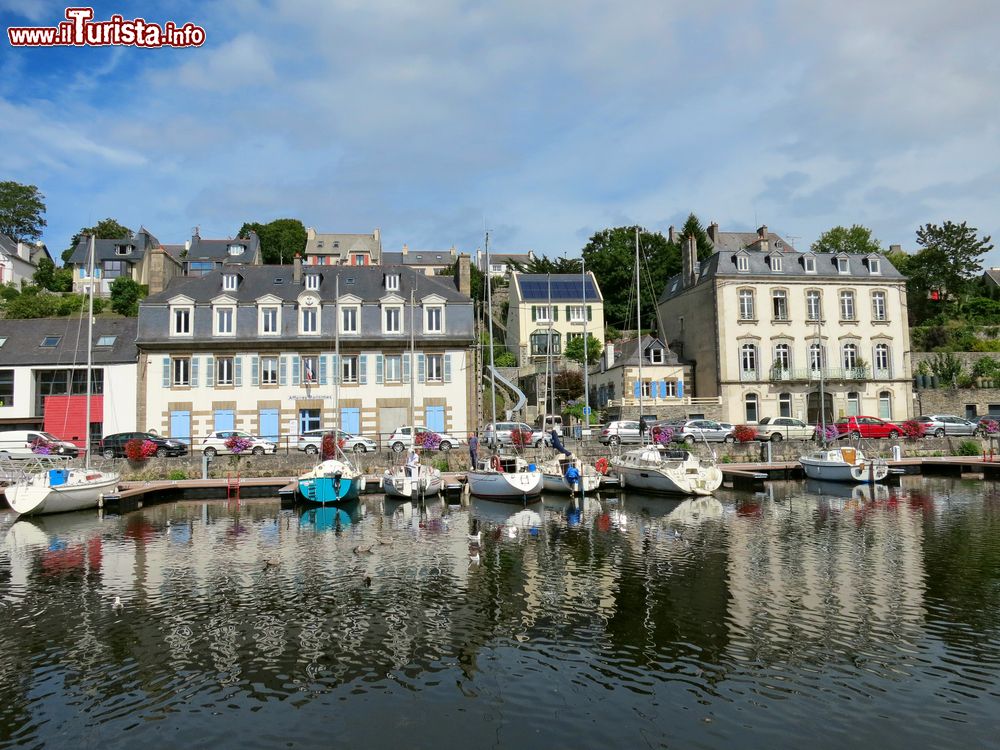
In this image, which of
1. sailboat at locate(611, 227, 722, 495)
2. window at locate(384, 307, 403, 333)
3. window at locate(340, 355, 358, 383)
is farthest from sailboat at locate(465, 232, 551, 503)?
window at locate(384, 307, 403, 333)

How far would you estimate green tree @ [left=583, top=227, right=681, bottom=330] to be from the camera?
73.4m

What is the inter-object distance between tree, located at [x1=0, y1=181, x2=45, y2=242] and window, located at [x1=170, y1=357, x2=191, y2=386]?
6201 cm

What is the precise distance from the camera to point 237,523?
26750mm

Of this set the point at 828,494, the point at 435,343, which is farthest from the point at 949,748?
the point at 435,343

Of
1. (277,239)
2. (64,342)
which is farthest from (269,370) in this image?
(277,239)

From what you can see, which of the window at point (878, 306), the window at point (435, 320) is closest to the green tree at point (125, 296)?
the window at point (435, 320)

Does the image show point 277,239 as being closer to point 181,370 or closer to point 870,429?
point 181,370

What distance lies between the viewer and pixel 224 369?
1775 inches

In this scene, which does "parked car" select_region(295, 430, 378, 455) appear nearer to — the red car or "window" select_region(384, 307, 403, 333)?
"window" select_region(384, 307, 403, 333)

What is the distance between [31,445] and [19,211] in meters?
66.6

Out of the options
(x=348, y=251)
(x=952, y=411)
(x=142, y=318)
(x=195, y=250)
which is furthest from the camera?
(x=348, y=251)

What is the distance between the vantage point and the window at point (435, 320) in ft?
154

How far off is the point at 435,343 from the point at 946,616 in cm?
3548

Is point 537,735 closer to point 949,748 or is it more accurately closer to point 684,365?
point 949,748
